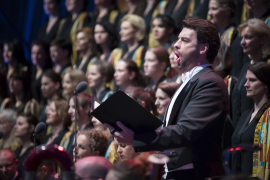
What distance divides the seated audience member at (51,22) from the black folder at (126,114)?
532 cm

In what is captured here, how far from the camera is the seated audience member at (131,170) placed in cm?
166

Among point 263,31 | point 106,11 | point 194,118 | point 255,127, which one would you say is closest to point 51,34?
point 106,11

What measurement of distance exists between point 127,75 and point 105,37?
1.25 m

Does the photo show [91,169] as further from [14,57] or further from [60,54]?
[14,57]

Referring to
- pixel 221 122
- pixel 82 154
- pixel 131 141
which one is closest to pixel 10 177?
pixel 82 154

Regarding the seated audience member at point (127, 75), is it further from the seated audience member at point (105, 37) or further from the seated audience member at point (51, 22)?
the seated audience member at point (51, 22)

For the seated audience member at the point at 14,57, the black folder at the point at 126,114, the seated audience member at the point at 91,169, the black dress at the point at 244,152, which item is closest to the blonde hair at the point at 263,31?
the black dress at the point at 244,152

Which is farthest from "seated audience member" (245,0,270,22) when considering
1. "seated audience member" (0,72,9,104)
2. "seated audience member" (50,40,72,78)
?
"seated audience member" (0,72,9,104)

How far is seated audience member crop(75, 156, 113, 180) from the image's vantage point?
2002 mm

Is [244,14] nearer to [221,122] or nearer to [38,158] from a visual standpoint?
[221,122]

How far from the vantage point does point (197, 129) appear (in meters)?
1.96

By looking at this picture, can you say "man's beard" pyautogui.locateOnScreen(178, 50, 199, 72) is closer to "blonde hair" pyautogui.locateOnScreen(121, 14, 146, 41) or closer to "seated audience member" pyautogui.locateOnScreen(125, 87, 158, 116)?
"seated audience member" pyautogui.locateOnScreen(125, 87, 158, 116)

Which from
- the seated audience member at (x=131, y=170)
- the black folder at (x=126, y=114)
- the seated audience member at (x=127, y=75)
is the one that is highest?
the black folder at (x=126, y=114)

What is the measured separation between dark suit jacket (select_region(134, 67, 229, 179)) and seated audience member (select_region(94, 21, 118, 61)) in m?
3.60
